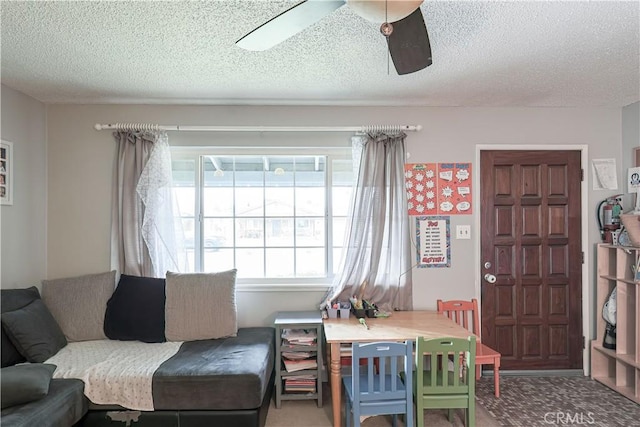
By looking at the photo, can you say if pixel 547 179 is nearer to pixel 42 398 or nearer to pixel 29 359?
pixel 42 398

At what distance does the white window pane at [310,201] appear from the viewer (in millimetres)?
3354

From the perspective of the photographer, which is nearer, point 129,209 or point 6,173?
point 6,173

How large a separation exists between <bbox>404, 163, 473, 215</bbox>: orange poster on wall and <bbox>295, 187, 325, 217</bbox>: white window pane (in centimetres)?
78

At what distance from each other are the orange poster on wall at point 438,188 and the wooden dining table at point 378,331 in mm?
920

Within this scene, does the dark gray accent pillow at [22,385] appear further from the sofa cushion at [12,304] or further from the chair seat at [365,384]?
the chair seat at [365,384]

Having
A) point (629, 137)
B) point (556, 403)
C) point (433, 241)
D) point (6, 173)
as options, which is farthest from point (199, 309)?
point (629, 137)

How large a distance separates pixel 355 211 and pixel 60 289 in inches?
97.4

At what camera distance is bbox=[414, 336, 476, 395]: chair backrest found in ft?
7.23

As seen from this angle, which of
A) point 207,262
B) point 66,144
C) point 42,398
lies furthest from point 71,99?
point 42,398

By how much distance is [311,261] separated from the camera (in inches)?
132

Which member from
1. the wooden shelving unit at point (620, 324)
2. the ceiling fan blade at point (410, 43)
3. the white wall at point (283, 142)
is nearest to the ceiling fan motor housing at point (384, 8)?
the ceiling fan blade at point (410, 43)

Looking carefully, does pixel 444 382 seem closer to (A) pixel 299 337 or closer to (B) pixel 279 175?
(A) pixel 299 337

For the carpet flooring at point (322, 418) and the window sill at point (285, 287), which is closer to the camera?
the carpet flooring at point (322, 418)

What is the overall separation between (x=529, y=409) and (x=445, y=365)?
1.05 metres
